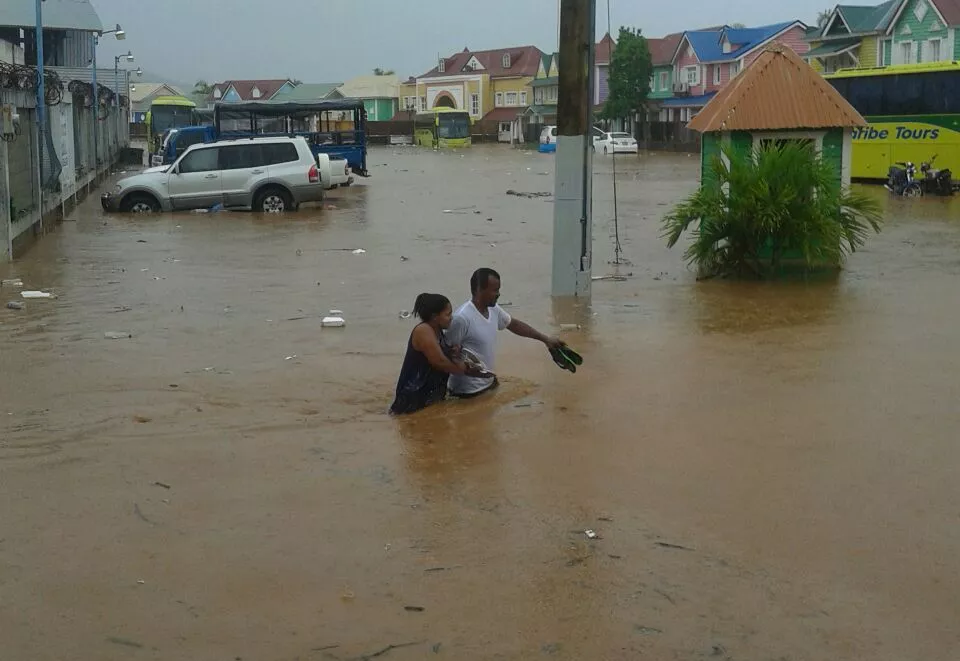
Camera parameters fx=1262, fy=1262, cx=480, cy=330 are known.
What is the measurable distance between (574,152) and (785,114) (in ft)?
14.6

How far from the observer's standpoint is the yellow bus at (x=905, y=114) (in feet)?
108

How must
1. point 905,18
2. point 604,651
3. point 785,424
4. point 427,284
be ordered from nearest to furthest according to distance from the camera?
point 604,651 → point 785,424 → point 427,284 → point 905,18

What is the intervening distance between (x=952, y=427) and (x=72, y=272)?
12.4 m

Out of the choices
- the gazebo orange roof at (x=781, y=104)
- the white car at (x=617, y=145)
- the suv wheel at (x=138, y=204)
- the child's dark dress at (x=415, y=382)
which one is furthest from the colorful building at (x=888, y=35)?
the child's dark dress at (x=415, y=382)

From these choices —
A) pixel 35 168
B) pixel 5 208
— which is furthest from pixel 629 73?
pixel 5 208

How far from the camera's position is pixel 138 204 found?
26297mm

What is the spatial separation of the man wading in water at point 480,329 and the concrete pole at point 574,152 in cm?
493

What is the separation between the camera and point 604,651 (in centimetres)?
475

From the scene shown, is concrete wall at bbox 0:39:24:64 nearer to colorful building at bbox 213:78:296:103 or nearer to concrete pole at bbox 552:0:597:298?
concrete pole at bbox 552:0:597:298

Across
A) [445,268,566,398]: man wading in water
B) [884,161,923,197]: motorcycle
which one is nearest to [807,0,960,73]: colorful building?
[884,161,923,197]: motorcycle

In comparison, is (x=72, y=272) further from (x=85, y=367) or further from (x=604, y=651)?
(x=604, y=651)

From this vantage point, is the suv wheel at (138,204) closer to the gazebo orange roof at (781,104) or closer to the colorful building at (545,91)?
the gazebo orange roof at (781,104)

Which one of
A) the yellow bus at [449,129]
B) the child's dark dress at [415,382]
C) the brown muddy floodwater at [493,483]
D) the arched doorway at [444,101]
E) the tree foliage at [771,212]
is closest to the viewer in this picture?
the brown muddy floodwater at [493,483]

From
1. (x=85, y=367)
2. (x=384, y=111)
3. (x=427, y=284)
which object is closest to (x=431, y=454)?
(x=85, y=367)
